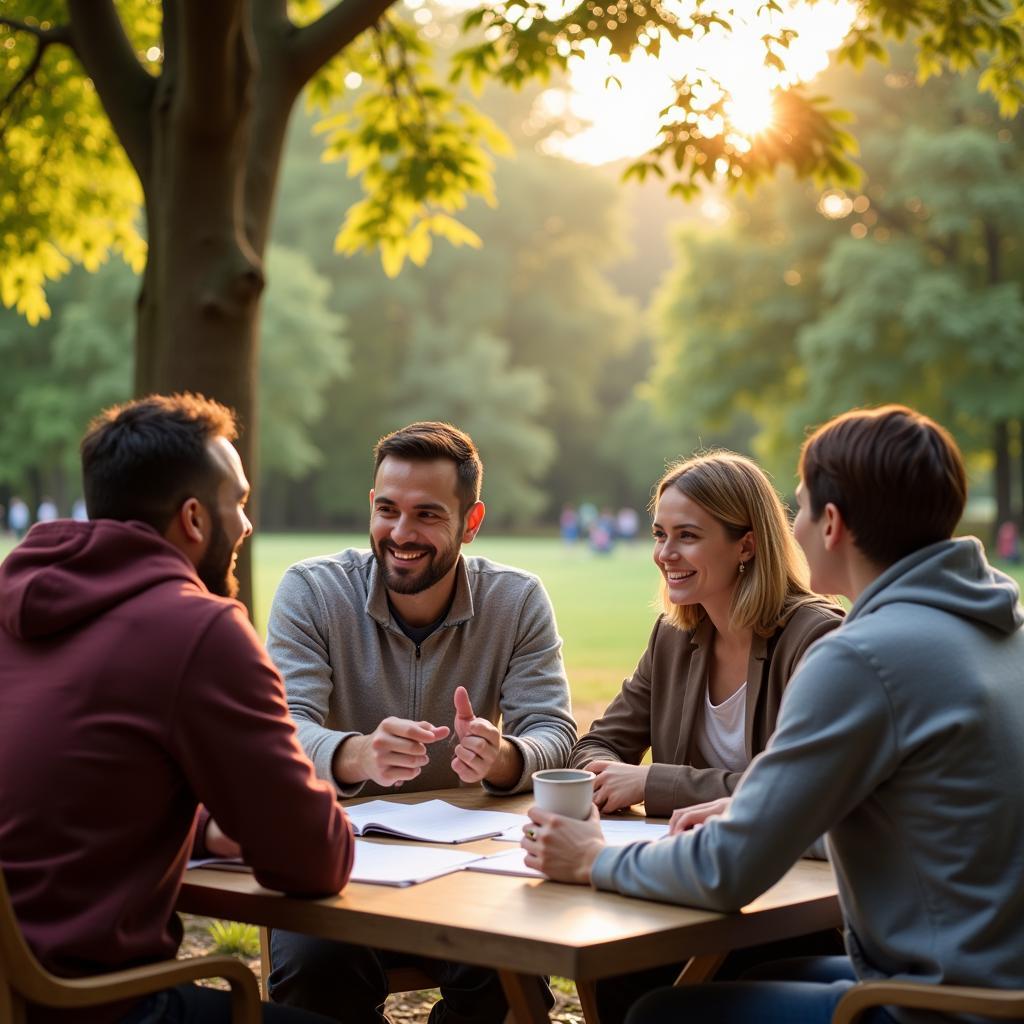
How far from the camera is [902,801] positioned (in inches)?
100

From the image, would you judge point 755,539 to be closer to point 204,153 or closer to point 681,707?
Result: point 681,707

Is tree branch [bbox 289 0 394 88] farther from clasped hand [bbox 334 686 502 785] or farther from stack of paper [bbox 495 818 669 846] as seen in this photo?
stack of paper [bbox 495 818 669 846]

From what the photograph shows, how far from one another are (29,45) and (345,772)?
6.64 m

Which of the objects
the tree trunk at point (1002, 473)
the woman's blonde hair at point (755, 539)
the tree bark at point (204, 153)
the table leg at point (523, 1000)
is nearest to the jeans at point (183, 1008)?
the table leg at point (523, 1000)

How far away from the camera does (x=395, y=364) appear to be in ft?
204

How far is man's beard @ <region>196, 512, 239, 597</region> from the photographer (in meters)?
2.80

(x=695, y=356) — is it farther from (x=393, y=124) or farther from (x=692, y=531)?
(x=692, y=531)

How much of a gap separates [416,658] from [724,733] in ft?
3.03

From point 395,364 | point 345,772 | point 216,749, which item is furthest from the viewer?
point 395,364

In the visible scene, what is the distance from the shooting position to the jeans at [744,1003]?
2658mm


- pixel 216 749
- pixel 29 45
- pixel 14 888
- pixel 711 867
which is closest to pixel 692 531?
pixel 711 867

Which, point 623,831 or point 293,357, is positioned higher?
point 293,357

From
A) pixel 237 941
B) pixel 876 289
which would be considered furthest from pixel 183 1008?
pixel 876 289

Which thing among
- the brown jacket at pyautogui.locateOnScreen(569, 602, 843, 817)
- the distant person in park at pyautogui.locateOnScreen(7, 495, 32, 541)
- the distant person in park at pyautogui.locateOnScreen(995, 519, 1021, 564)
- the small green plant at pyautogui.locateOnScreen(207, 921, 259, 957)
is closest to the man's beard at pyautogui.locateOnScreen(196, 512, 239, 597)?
the brown jacket at pyautogui.locateOnScreen(569, 602, 843, 817)
